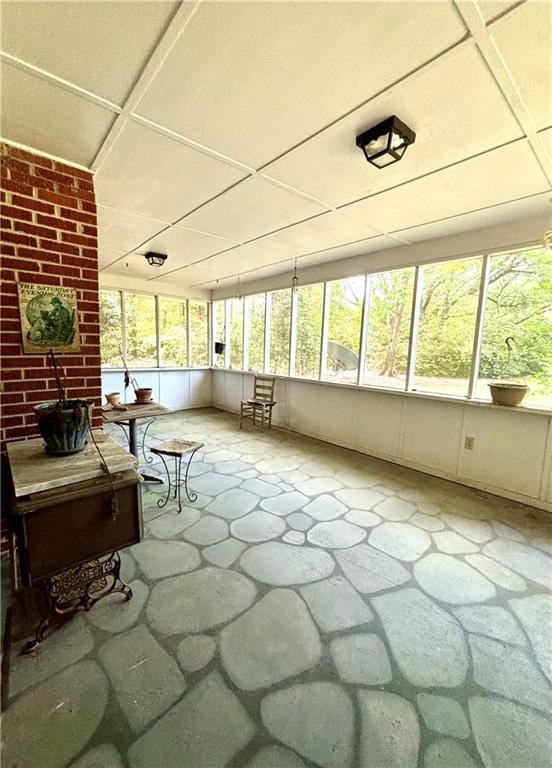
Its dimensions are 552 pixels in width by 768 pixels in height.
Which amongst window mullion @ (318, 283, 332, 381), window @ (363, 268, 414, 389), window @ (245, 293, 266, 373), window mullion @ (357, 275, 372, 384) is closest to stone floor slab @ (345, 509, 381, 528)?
window @ (363, 268, 414, 389)

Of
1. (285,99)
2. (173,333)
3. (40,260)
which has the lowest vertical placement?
(173,333)

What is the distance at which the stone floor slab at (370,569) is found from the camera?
6.24 ft

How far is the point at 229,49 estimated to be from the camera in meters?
1.22

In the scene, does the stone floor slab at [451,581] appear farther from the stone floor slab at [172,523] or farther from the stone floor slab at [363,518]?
the stone floor slab at [172,523]

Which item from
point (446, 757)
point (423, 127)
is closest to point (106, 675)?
point (446, 757)

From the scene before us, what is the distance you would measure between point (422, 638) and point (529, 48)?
2603 millimetres

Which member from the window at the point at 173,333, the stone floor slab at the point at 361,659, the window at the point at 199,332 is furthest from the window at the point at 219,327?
the stone floor slab at the point at 361,659

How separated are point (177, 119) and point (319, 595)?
106 inches

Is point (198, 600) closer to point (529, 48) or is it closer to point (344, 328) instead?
point (529, 48)

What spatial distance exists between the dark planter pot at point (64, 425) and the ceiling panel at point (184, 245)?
8.05 feet

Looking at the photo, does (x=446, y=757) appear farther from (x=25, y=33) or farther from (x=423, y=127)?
(x=25, y=33)

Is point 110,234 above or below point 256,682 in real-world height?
above

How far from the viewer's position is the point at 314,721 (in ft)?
3.88

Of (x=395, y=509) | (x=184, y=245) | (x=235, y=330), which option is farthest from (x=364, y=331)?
(x=235, y=330)
